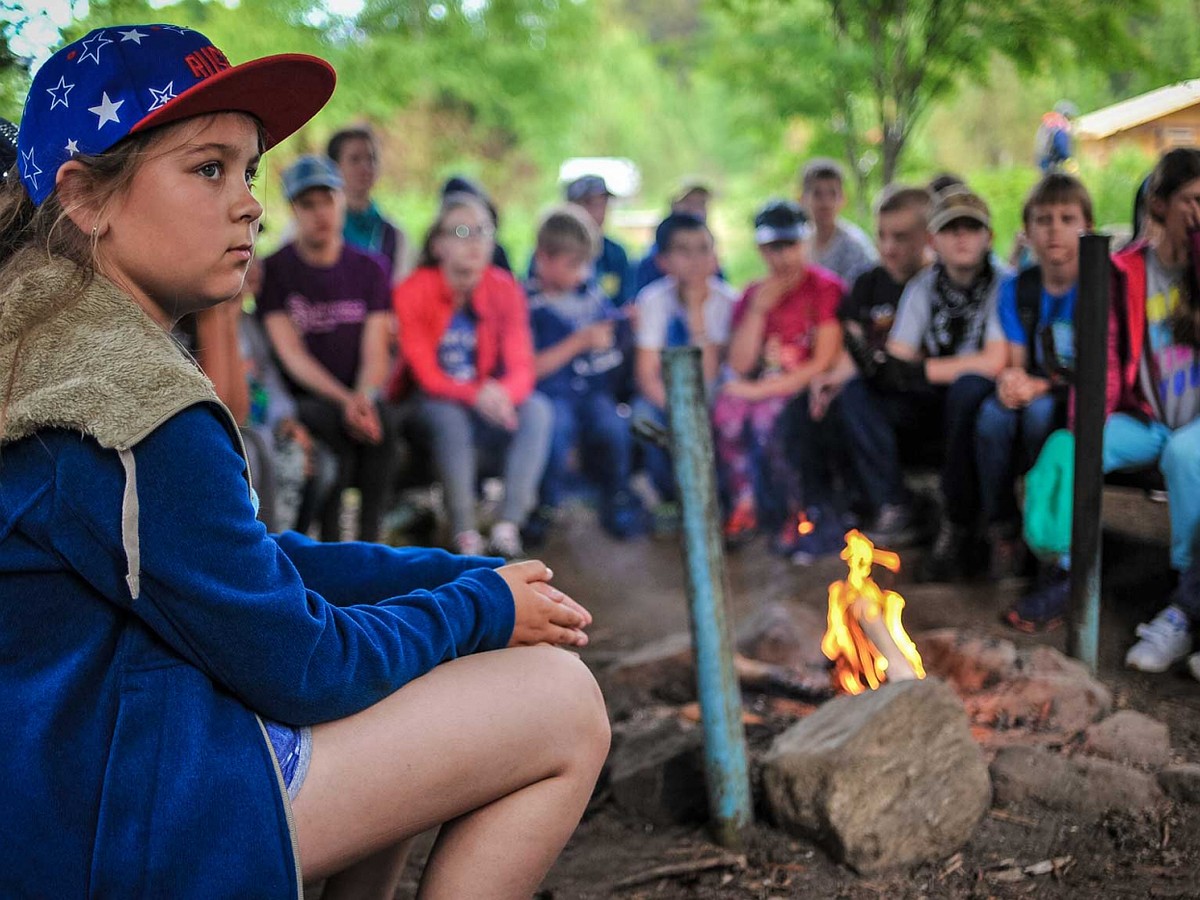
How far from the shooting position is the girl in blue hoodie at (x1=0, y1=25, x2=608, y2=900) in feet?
4.58

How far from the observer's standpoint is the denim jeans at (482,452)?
5504mm

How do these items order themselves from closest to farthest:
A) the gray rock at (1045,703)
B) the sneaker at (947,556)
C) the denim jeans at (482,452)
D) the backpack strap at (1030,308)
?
the gray rock at (1045,703) < the backpack strap at (1030,308) < the sneaker at (947,556) < the denim jeans at (482,452)

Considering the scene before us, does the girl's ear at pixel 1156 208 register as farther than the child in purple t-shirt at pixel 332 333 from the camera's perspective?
No

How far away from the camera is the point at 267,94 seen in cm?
163

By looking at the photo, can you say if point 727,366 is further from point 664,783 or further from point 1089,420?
point 664,783

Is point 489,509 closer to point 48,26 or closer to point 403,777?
point 48,26

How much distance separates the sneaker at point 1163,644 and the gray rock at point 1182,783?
38.1 inches

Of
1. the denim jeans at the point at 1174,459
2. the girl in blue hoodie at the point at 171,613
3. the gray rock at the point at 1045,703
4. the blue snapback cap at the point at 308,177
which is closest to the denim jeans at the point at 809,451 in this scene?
the denim jeans at the point at 1174,459

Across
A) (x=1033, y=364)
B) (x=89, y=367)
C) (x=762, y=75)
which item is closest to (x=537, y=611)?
(x=89, y=367)

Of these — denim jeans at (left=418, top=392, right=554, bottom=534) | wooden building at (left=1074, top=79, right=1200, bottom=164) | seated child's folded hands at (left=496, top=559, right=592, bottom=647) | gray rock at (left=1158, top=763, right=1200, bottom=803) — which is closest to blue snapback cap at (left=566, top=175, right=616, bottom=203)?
denim jeans at (left=418, top=392, right=554, bottom=534)

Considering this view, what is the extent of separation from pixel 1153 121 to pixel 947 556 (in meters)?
1.98

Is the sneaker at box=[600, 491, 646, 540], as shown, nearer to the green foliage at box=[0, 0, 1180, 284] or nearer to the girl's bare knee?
the green foliage at box=[0, 0, 1180, 284]

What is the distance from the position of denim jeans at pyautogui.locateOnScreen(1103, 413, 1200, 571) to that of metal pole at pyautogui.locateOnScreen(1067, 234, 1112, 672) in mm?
462

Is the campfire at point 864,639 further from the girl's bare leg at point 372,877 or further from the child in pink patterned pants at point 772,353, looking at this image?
the child in pink patterned pants at point 772,353
